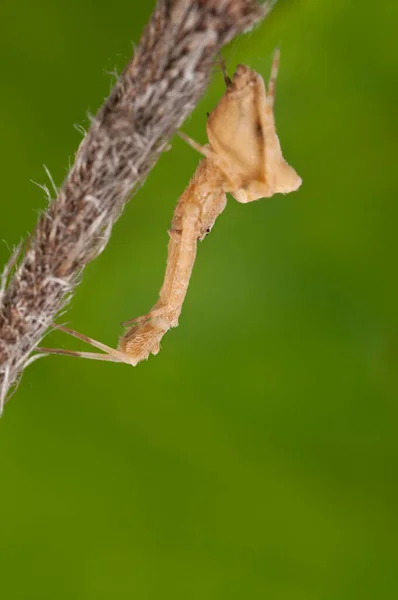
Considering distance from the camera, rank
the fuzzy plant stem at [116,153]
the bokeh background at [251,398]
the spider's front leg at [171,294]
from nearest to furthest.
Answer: the fuzzy plant stem at [116,153], the spider's front leg at [171,294], the bokeh background at [251,398]

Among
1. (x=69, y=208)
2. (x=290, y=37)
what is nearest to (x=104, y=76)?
(x=290, y=37)

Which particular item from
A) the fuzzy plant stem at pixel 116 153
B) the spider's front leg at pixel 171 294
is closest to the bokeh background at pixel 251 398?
the spider's front leg at pixel 171 294

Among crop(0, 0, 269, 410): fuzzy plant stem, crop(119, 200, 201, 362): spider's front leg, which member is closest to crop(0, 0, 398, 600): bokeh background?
crop(119, 200, 201, 362): spider's front leg

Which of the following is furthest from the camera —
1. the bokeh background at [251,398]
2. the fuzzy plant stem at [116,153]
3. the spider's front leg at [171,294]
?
the bokeh background at [251,398]

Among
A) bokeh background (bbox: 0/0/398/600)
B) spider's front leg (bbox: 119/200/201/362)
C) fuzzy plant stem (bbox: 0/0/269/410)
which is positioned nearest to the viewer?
fuzzy plant stem (bbox: 0/0/269/410)

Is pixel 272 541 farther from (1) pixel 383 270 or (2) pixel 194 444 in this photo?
(1) pixel 383 270

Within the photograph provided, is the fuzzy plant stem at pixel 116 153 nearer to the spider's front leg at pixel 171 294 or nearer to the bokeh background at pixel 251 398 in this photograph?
the spider's front leg at pixel 171 294

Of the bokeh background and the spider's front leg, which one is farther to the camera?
the bokeh background

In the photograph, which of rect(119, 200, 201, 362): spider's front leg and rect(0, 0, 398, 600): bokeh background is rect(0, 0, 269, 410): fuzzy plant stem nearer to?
rect(119, 200, 201, 362): spider's front leg
